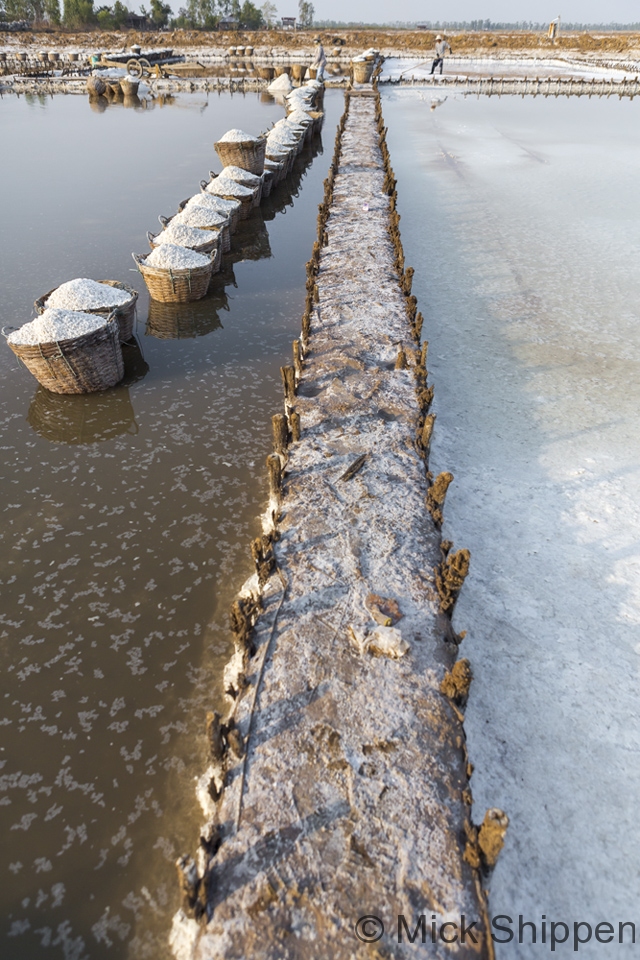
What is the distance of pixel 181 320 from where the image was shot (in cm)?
1058

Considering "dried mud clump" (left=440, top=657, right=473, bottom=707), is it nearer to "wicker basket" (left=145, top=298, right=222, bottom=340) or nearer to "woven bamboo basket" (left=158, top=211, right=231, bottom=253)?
"wicker basket" (left=145, top=298, right=222, bottom=340)

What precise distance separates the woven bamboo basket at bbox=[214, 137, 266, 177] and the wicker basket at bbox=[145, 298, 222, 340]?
24.6 feet

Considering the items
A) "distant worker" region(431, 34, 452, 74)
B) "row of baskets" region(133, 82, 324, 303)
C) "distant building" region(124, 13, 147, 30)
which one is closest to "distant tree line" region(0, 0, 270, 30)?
"distant building" region(124, 13, 147, 30)

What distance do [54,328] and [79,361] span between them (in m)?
0.63

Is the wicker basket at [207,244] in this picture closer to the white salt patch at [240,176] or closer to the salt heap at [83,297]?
the salt heap at [83,297]

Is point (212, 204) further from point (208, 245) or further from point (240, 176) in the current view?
point (240, 176)

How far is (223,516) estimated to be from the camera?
21.5 ft

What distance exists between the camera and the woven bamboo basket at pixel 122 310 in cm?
828

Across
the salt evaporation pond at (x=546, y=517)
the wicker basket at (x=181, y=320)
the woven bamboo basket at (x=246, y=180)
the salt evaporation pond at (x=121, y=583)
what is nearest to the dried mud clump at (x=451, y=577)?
the salt evaporation pond at (x=546, y=517)

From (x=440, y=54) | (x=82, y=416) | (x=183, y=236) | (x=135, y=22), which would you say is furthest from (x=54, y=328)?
(x=135, y=22)

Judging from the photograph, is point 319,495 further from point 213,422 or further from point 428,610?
point 213,422

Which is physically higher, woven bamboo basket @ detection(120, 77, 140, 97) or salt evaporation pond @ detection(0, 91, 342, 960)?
woven bamboo basket @ detection(120, 77, 140, 97)

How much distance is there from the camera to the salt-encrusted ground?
3104 millimetres

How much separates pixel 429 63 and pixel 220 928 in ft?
216
